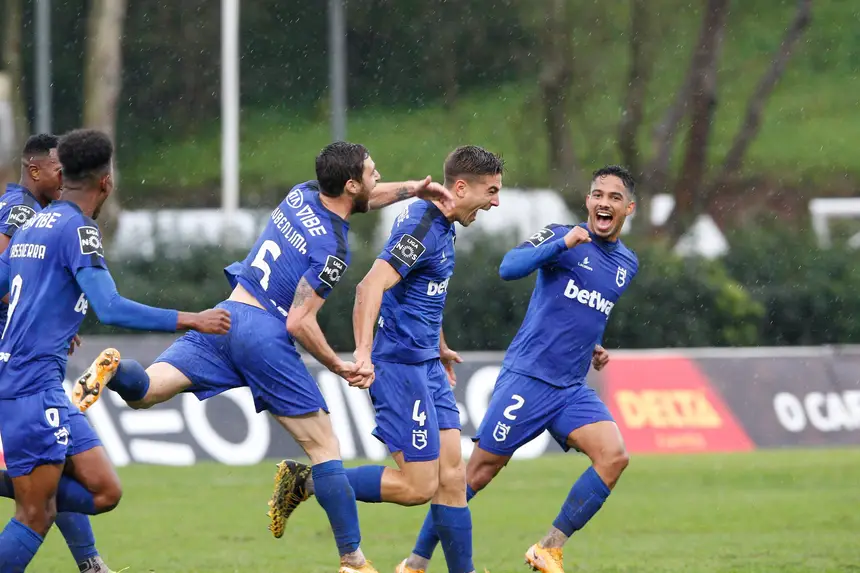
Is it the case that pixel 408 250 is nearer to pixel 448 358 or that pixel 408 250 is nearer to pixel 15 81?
pixel 448 358

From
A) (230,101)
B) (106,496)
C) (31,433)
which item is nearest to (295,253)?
(106,496)

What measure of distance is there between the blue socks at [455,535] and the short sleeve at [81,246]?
98.9 inches

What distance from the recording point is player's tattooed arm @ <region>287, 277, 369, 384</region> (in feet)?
25.2

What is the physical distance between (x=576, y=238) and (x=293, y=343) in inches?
71.1

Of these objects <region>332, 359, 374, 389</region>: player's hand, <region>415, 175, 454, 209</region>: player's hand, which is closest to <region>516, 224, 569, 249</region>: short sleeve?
<region>415, 175, 454, 209</region>: player's hand

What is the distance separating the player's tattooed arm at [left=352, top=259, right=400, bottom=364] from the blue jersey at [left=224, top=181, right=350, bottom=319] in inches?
6.7

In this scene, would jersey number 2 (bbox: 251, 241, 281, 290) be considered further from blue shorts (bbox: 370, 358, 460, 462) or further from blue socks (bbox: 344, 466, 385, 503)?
blue socks (bbox: 344, 466, 385, 503)

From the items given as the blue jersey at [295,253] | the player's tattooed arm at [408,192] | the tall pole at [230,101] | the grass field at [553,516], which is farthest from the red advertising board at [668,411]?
the tall pole at [230,101]

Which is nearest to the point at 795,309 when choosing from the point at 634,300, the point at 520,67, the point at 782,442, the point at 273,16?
the point at 634,300

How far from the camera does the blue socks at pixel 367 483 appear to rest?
8.25 m

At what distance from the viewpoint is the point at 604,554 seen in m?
10.2

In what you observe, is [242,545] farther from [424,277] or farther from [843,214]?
[843,214]

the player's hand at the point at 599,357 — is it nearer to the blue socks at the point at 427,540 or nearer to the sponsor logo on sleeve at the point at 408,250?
the blue socks at the point at 427,540

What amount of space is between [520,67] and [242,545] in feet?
117
